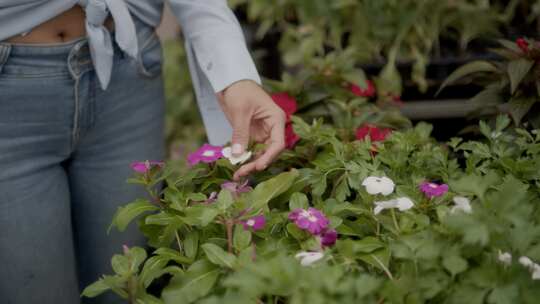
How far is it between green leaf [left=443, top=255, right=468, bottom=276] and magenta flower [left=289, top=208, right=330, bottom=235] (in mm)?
205

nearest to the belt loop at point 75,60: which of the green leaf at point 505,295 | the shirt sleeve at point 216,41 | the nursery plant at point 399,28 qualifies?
the shirt sleeve at point 216,41

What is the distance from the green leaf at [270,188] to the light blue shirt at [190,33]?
28 cm

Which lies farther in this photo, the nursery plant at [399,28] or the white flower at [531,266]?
the nursery plant at [399,28]

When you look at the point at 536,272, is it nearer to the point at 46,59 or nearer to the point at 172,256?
the point at 172,256

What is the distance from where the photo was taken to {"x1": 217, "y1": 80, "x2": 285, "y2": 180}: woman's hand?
3.98 feet

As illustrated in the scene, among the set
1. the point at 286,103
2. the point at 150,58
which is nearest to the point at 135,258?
the point at 150,58

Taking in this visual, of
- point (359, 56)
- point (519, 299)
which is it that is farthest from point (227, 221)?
point (359, 56)

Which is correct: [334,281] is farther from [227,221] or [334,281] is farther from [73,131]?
[73,131]

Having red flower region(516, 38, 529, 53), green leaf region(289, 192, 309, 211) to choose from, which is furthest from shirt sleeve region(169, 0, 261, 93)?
red flower region(516, 38, 529, 53)

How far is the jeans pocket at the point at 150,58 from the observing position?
1.41 metres

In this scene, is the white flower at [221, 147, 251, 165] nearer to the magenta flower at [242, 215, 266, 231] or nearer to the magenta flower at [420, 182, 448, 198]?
the magenta flower at [242, 215, 266, 231]

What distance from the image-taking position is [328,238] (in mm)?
954

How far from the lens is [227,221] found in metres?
0.97

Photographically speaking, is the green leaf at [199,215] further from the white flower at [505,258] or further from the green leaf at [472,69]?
the green leaf at [472,69]
